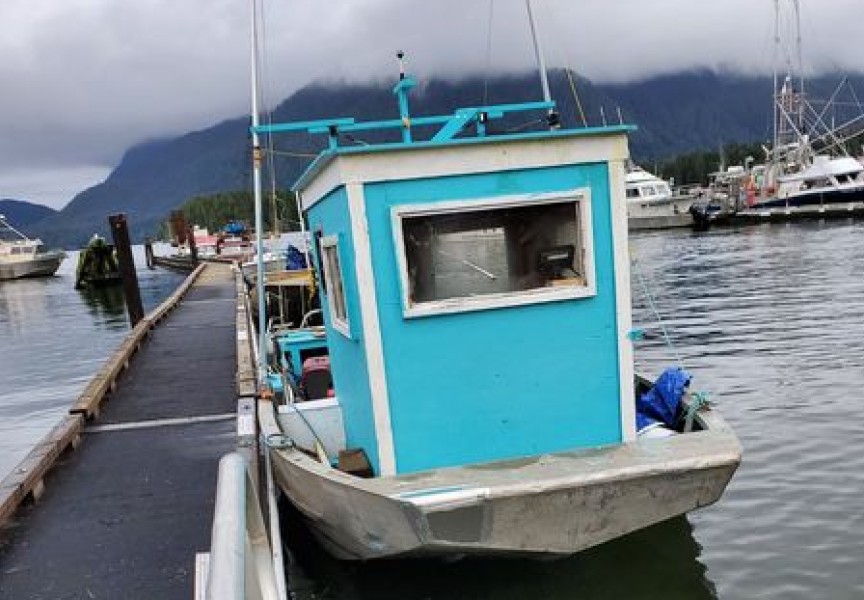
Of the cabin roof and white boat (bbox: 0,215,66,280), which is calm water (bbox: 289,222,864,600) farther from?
white boat (bbox: 0,215,66,280)

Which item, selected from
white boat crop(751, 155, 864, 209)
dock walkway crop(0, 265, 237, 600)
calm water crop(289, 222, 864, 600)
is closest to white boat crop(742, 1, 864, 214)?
white boat crop(751, 155, 864, 209)

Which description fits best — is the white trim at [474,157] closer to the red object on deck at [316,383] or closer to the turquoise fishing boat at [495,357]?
the turquoise fishing boat at [495,357]

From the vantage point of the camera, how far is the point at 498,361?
686 cm

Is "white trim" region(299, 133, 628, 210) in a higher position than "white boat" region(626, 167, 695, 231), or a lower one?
higher

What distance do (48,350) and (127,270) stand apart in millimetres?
5640

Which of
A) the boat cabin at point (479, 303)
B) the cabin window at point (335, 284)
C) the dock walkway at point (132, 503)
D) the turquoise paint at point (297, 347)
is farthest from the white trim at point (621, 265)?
the turquoise paint at point (297, 347)

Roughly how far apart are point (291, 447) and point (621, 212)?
3691 millimetres

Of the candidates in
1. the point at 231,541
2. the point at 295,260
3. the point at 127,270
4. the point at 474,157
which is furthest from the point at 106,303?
the point at 231,541

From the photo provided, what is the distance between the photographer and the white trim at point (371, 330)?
6.53m

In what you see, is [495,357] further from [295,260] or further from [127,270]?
[295,260]

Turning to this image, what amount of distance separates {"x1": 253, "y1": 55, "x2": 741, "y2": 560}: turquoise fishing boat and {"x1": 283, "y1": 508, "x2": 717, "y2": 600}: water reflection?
19.1 inches

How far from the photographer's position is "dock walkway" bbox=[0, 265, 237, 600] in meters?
6.18

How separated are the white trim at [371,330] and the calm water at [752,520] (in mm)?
1401

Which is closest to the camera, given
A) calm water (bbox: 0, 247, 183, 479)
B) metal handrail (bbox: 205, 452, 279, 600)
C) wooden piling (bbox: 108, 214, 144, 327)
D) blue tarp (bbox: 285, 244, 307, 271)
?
metal handrail (bbox: 205, 452, 279, 600)
